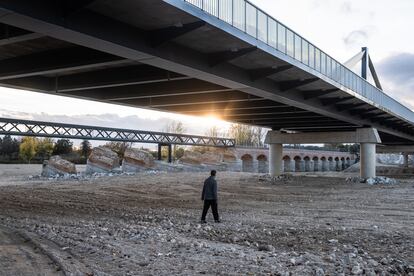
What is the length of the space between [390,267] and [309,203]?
44.2 ft

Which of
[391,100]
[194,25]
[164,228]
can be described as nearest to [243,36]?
[194,25]

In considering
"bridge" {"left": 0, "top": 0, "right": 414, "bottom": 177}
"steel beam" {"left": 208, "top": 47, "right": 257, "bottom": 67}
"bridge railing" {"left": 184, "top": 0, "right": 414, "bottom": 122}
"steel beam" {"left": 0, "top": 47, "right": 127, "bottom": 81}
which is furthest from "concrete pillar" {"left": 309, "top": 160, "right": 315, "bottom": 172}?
"steel beam" {"left": 0, "top": 47, "right": 127, "bottom": 81}

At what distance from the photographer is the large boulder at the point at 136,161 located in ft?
160

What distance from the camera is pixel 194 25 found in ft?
46.5

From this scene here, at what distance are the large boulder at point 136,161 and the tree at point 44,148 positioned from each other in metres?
32.1

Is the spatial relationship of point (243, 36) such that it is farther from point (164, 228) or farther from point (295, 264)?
point (295, 264)

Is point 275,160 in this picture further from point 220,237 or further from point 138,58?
point 220,237

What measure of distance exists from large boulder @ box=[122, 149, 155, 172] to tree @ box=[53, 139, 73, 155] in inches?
1219

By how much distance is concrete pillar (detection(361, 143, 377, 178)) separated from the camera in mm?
41219

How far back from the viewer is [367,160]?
41.6 m

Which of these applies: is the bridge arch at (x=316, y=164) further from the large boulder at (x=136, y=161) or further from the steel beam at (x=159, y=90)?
the steel beam at (x=159, y=90)

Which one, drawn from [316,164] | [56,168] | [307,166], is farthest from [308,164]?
[56,168]

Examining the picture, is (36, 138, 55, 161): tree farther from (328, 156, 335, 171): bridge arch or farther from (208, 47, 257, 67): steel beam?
(328, 156, 335, 171): bridge arch

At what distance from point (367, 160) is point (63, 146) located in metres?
53.0
